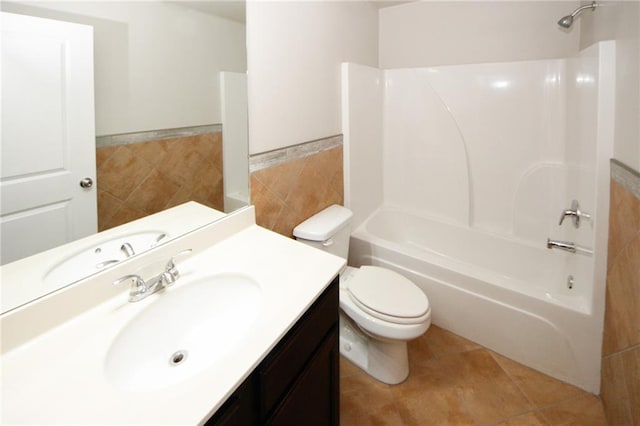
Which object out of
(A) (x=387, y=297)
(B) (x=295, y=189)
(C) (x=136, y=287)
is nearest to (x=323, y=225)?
(B) (x=295, y=189)

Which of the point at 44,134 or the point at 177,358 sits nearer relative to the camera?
the point at 44,134

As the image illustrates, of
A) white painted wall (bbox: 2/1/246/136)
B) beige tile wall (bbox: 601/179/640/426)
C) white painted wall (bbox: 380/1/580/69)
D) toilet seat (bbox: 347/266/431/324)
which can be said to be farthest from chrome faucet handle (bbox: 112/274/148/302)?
white painted wall (bbox: 380/1/580/69)

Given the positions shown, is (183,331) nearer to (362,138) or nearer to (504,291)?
(504,291)

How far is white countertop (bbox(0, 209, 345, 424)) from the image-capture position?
0.60 metres

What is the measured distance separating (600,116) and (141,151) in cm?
192

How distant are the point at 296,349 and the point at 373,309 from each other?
2.41ft

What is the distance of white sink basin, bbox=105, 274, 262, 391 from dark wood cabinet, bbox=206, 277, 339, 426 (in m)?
0.11

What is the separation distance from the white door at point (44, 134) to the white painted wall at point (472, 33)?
8.17 feet

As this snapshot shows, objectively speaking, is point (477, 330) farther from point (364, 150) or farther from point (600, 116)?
point (364, 150)

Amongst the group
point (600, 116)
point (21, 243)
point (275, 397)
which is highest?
point (600, 116)

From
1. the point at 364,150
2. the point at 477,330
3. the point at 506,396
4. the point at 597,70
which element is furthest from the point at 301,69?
the point at 506,396

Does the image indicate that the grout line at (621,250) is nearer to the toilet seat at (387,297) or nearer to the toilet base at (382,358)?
the toilet seat at (387,297)

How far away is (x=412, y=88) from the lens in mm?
2617

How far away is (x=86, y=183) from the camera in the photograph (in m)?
0.88
